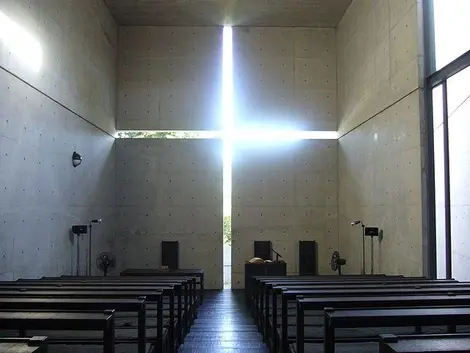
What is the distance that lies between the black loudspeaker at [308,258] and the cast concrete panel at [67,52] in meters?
4.40

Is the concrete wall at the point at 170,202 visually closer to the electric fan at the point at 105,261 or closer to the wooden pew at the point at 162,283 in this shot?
the electric fan at the point at 105,261

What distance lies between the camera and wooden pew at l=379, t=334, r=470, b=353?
3.98 feet

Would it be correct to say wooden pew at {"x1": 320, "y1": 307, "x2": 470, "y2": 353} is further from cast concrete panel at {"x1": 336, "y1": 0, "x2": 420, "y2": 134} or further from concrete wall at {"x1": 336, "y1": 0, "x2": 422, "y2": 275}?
cast concrete panel at {"x1": 336, "y1": 0, "x2": 420, "y2": 134}

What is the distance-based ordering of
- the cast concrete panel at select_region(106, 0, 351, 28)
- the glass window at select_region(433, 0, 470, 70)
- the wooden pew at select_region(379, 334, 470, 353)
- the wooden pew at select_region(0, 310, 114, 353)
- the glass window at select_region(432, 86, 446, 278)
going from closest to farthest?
the wooden pew at select_region(379, 334, 470, 353) < the wooden pew at select_region(0, 310, 114, 353) < the glass window at select_region(433, 0, 470, 70) < the glass window at select_region(432, 86, 446, 278) < the cast concrete panel at select_region(106, 0, 351, 28)

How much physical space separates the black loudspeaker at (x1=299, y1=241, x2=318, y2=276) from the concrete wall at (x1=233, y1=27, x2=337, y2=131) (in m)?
2.38

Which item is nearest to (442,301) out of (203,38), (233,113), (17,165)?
(17,165)

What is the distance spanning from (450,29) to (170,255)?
6.11 metres

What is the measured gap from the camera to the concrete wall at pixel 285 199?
863 centimetres

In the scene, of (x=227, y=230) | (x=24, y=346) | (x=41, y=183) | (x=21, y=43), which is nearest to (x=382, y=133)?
(x=227, y=230)

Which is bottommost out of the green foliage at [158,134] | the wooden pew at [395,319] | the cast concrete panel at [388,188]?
the wooden pew at [395,319]

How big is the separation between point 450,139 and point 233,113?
497cm

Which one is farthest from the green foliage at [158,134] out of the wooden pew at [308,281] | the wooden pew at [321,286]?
the wooden pew at [321,286]

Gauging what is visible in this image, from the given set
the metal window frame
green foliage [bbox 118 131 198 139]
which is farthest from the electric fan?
the metal window frame

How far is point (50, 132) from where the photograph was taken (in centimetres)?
531
